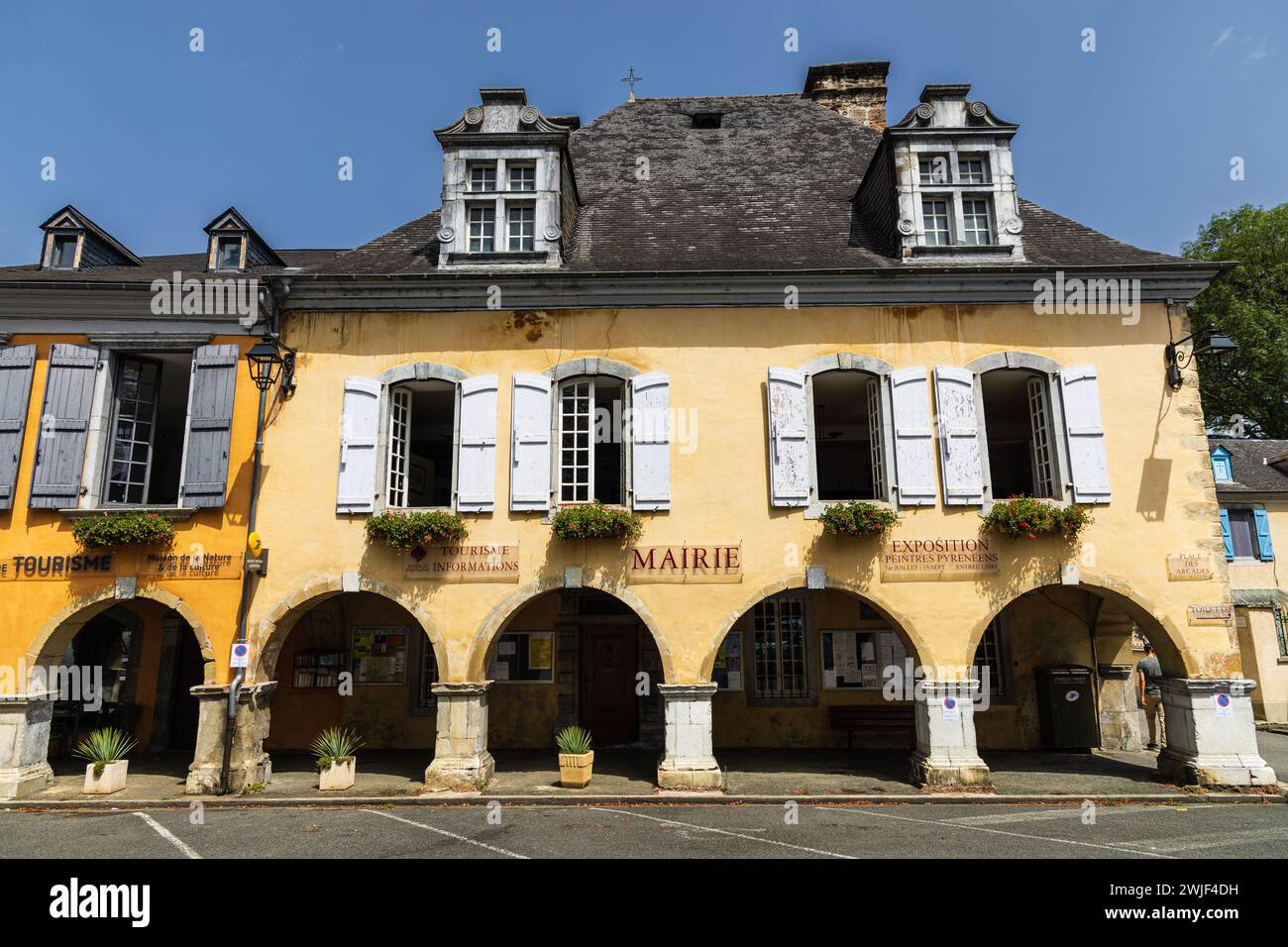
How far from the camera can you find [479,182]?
11398mm

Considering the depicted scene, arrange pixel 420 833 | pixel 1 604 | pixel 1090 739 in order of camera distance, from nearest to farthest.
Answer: pixel 420 833, pixel 1 604, pixel 1090 739

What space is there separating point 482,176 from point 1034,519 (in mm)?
9439

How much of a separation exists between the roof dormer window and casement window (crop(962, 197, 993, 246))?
11.7 meters

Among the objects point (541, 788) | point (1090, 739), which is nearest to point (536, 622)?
point (541, 788)

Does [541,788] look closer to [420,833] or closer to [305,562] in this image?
[420,833]

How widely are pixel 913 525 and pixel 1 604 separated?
12673 millimetres

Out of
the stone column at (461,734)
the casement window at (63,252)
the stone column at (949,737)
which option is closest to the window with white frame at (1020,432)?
the stone column at (949,737)

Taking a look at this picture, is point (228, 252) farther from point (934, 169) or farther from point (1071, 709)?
point (1071, 709)

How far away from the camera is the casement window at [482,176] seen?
11352 mm

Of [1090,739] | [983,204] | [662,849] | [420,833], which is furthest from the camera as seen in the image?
[1090,739]

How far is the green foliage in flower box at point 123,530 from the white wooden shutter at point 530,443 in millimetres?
4903

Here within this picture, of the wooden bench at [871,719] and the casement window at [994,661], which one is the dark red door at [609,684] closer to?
the wooden bench at [871,719]

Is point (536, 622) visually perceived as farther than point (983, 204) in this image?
Yes

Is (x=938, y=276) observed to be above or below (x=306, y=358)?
above
